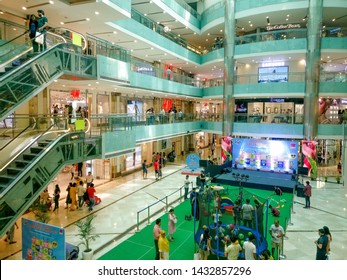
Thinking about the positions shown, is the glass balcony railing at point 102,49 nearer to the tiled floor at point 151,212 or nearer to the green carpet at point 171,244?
the tiled floor at point 151,212

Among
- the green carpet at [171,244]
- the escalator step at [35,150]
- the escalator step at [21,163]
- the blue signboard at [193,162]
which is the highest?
the escalator step at [35,150]

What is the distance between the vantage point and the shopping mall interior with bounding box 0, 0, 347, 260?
37.1ft

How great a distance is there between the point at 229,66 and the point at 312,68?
7.60 metres

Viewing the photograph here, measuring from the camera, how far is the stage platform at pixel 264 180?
21.5 meters

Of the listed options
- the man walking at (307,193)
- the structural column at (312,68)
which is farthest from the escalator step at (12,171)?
the structural column at (312,68)

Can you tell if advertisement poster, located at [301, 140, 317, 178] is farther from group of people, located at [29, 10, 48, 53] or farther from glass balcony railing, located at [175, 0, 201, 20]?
group of people, located at [29, 10, 48, 53]

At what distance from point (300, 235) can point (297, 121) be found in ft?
52.3

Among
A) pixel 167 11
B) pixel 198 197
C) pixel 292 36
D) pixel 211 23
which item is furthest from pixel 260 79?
pixel 198 197

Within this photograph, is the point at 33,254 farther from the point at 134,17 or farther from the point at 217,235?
the point at 134,17

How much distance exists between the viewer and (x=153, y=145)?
1268 inches

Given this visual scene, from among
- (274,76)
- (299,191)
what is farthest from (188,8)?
(299,191)

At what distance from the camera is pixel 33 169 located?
9.83 meters

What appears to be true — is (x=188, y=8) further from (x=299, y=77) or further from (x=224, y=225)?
(x=224, y=225)

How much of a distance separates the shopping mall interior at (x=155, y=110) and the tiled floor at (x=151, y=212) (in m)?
0.08
